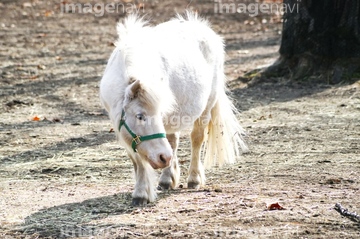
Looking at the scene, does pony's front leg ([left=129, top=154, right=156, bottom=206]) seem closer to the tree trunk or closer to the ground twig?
the ground twig

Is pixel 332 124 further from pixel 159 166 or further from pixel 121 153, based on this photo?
pixel 159 166

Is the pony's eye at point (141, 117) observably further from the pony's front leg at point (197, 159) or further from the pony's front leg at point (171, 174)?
the pony's front leg at point (197, 159)

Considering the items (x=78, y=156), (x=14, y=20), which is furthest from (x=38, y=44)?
(x=78, y=156)

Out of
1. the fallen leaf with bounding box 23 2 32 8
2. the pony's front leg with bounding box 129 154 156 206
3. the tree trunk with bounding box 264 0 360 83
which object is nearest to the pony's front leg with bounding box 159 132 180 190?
the pony's front leg with bounding box 129 154 156 206

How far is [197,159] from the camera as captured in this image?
7.19 metres

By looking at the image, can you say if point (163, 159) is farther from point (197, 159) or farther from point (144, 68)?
point (197, 159)

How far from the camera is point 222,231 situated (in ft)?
17.4

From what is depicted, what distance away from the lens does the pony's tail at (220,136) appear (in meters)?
7.61

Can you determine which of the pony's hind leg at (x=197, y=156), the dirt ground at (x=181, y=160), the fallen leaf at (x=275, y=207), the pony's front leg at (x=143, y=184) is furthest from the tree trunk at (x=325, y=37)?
the fallen leaf at (x=275, y=207)

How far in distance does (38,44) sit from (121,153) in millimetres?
8039

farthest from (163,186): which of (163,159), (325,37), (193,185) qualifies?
(325,37)

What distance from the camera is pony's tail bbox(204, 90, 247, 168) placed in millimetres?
7605

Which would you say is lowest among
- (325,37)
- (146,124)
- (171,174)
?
(171,174)

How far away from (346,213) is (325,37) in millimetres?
6402
